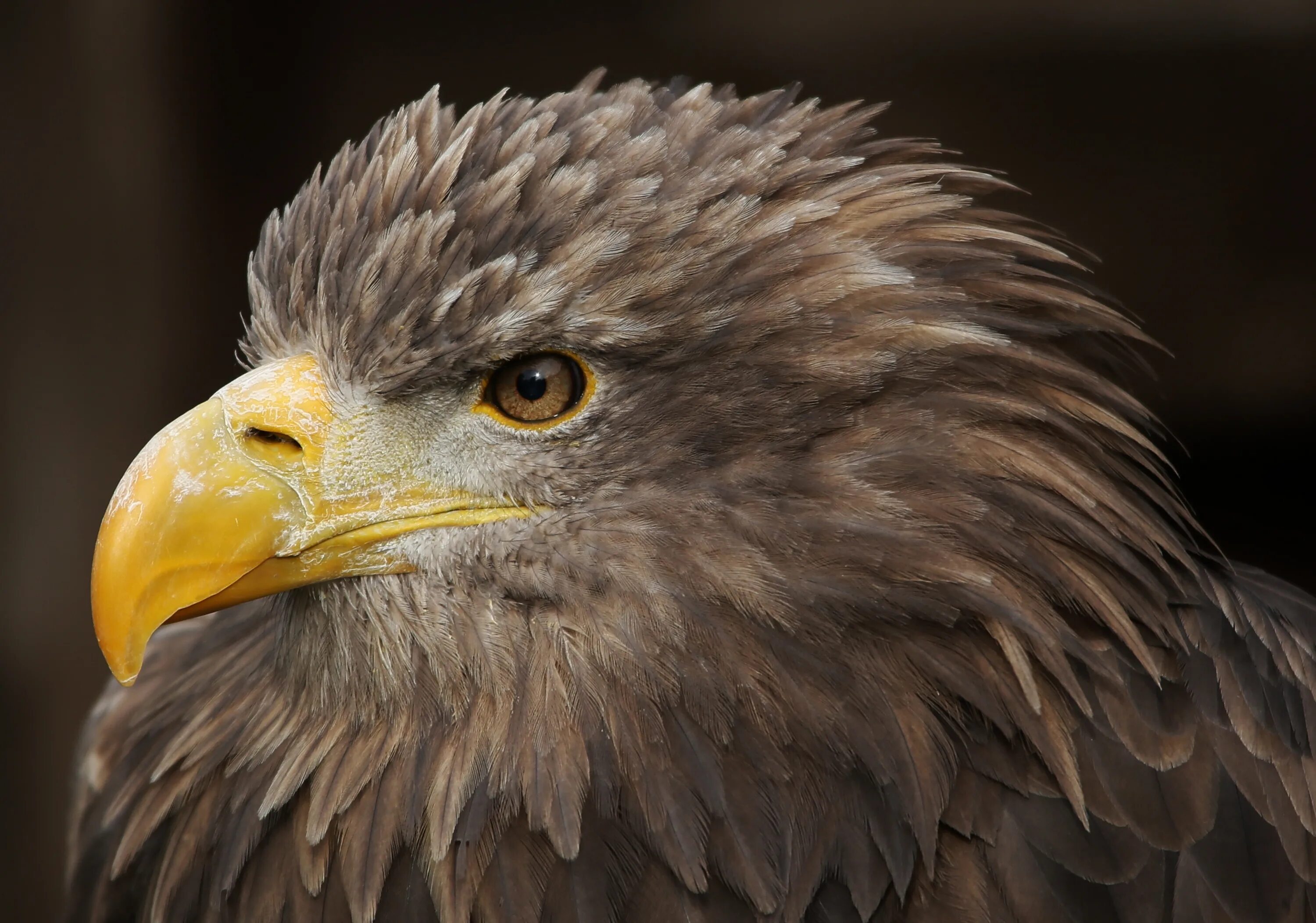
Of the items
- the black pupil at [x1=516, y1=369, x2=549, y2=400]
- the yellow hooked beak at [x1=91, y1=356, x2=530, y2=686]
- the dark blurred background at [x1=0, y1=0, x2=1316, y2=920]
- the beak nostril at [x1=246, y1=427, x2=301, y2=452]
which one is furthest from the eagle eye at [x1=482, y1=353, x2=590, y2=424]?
the dark blurred background at [x1=0, y1=0, x2=1316, y2=920]

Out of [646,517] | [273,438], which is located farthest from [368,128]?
[646,517]

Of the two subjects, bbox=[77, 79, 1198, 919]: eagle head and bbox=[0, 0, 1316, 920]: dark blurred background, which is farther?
bbox=[0, 0, 1316, 920]: dark blurred background

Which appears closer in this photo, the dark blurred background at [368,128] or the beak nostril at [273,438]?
the beak nostril at [273,438]

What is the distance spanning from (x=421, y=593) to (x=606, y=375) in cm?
36

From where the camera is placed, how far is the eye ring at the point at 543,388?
1658 millimetres

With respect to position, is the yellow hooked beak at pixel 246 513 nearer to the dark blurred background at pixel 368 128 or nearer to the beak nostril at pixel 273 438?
the beak nostril at pixel 273 438

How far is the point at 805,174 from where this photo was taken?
1.78 metres

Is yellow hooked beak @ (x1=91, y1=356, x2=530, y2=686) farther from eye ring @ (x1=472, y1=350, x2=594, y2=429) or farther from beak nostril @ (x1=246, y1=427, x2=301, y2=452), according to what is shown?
eye ring @ (x1=472, y1=350, x2=594, y2=429)

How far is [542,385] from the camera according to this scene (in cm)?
166

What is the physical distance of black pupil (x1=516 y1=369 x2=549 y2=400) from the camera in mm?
1655

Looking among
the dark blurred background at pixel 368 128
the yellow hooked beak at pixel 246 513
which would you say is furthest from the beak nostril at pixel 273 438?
the dark blurred background at pixel 368 128

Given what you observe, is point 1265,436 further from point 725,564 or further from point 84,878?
point 84,878

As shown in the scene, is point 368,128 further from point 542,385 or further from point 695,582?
point 695,582

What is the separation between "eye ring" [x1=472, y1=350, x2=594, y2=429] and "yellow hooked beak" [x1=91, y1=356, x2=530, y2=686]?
0.37 feet
